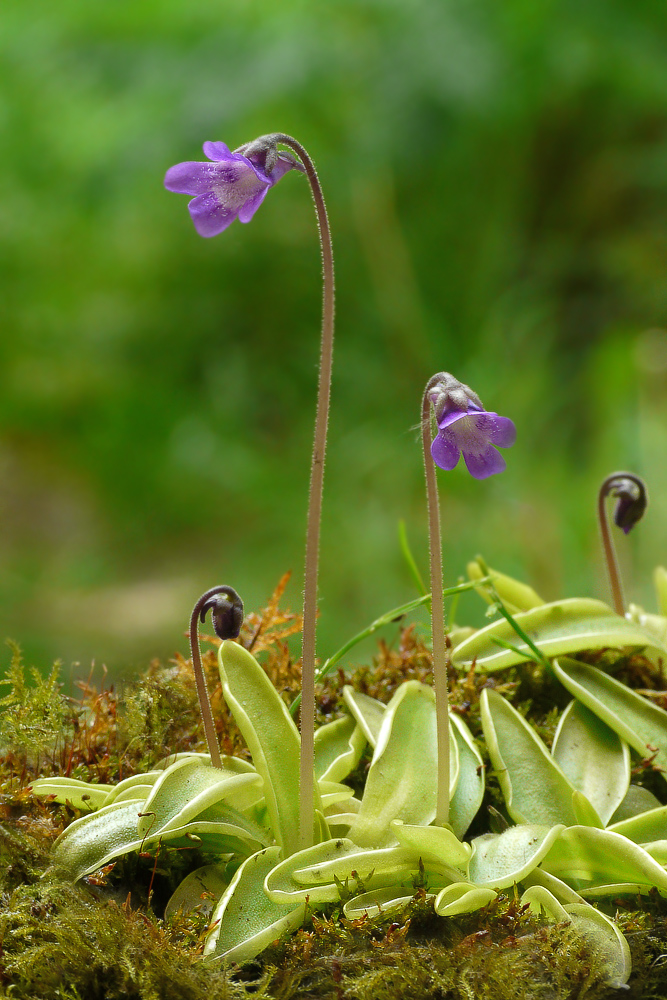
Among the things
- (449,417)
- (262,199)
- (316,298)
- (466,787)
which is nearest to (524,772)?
(466,787)

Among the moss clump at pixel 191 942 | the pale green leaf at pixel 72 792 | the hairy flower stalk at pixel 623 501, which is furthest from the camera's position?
the hairy flower stalk at pixel 623 501

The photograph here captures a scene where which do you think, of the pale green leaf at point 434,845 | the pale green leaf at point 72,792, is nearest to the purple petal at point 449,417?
the pale green leaf at point 434,845

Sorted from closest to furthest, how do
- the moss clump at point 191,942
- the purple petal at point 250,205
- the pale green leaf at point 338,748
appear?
the moss clump at point 191,942, the purple petal at point 250,205, the pale green leaf at point 338,748

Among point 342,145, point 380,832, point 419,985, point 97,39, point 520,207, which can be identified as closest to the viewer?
point 419,985

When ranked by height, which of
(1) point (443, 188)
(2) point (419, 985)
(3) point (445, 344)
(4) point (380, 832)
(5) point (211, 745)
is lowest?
(2) point (419, 985)

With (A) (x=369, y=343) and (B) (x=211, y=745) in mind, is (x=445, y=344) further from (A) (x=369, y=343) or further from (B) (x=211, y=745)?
(B) (x=211, y=745)

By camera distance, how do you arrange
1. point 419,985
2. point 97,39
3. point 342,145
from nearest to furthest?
1. point 419,985
2. point 97,39
3. point 342,145

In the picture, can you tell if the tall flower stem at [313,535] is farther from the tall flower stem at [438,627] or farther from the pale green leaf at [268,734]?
the tall flower stem at [438,627]

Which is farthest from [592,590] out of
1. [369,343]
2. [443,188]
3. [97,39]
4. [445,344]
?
[97,39]
